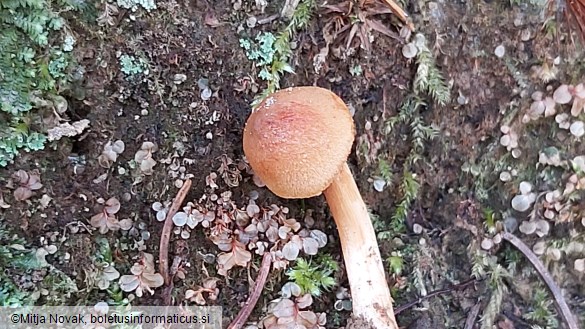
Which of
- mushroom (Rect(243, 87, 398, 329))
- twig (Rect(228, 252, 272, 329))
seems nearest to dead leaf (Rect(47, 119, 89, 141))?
mushroom (Rect(243, 87, 398, 329))

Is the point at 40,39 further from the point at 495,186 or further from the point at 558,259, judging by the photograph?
the point at 558,259

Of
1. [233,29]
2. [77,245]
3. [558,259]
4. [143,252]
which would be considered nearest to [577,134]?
[558,259]

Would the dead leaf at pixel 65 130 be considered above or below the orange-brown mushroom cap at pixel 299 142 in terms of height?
below

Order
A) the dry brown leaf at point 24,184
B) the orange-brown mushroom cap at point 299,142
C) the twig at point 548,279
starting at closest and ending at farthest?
1. the orange-brown mushroom cap at point 299,142
2. the dry brown leaf at point 24,184
3. the twig at point 548,279

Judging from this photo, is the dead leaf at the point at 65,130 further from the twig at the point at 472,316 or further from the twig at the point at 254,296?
the twig at the point at 472,316

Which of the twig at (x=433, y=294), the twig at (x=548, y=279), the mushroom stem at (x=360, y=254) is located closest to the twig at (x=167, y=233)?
the mushroom stem at (x=360, y=254)

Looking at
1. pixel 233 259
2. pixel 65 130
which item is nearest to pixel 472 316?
pixel 233 259
